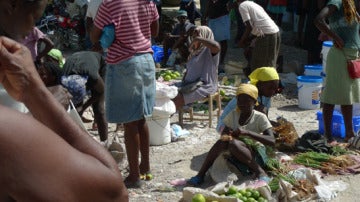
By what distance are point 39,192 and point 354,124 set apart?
249 inches

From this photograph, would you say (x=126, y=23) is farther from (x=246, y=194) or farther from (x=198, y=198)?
(x=246, y=194)

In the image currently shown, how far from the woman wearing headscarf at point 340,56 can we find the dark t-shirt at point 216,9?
17.0 ft

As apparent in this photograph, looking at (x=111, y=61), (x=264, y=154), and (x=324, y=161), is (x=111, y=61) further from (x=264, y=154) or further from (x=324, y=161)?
(x=324, y=161)

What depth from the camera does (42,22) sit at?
13930 millimetres

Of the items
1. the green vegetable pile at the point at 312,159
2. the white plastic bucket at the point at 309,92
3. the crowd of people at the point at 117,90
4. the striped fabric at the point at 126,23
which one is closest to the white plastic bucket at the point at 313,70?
the white plastic bucket at the point at 309,92

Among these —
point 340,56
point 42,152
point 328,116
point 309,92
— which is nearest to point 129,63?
point 340,56

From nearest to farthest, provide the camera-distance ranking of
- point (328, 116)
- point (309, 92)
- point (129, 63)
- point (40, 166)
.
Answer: point (40, 166) → point (129, 63) → point (328, 116) → point (309, 92)

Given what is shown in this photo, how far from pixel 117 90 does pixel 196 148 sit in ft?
6.16

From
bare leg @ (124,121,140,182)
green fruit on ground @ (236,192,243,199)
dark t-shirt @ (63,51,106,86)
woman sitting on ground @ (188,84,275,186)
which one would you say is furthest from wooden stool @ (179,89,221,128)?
green fruit on ground @ (236,192,243,199)

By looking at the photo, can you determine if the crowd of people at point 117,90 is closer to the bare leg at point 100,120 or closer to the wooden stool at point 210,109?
the bare leg at point 100,120

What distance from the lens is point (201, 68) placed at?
8000mm

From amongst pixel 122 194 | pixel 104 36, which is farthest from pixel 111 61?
pixel 122 194

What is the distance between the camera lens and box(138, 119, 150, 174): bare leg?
590cm

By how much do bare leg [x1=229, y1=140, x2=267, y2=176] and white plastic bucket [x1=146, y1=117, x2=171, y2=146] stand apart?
1454 mm
